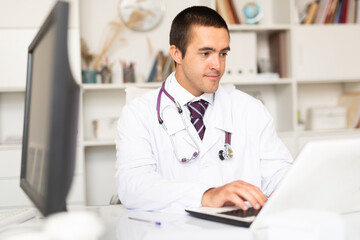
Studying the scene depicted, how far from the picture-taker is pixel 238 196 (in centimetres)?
110

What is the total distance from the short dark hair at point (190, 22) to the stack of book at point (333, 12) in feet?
6.06

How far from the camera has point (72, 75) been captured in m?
0.68

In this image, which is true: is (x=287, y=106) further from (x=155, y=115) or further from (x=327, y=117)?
(x=155, y=115)

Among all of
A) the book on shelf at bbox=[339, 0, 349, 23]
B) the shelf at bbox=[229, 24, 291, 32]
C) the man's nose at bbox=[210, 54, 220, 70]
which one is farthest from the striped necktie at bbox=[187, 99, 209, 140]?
the book on shelf at bbox=[339, 0, 349, 23]

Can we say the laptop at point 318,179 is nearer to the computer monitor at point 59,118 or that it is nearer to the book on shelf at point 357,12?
the computer monitor at point 59,118

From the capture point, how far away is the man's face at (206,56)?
1727 millimetres

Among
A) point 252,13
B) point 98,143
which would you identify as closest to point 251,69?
point 252,13

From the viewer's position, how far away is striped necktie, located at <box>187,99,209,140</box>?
5.45ft

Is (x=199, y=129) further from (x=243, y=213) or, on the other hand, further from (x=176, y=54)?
(x=243, y=213)

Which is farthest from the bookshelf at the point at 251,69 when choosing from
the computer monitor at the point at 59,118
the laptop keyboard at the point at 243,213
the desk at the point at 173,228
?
the computer monitor at the point at 59,118

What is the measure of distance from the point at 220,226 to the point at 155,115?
794 mm

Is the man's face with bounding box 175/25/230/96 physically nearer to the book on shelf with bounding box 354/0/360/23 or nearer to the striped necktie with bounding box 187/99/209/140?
the striped necktie with bounding box 187/99/209/140

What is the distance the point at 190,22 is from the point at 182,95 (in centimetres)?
31

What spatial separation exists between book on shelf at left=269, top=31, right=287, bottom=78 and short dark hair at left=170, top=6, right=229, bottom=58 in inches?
66.1
